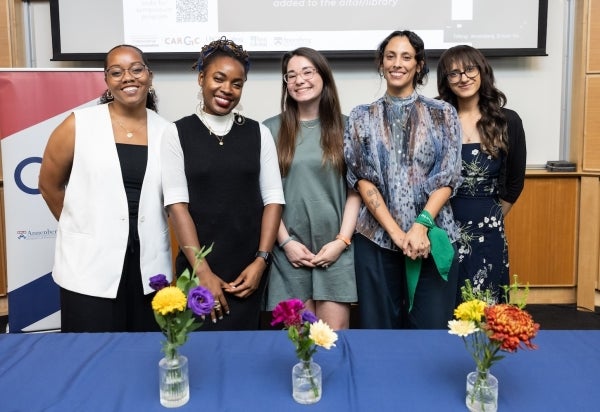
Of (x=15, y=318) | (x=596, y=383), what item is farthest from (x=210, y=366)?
(x=15, y=318)

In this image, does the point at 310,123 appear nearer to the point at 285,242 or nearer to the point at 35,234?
the point at 285,242

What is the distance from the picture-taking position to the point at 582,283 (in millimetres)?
3709

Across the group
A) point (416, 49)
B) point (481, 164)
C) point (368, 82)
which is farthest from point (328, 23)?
point (481, 164)

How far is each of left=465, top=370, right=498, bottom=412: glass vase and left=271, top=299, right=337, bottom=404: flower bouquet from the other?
29 cm

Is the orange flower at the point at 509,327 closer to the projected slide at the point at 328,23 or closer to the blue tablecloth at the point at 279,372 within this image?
the blue tablecloth at the point at 279,372

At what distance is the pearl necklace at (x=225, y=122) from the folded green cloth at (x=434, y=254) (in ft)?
2.45

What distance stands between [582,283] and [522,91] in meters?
1.47

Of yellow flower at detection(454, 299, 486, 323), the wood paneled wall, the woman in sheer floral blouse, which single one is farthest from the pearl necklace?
the wood paneled wall

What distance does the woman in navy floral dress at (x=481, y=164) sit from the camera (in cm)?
208

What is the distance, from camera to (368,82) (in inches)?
151

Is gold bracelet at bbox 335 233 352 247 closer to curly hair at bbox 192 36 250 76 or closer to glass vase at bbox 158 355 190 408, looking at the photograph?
curly hair at bbox 192 36 250 76

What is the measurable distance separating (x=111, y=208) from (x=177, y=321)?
81cm

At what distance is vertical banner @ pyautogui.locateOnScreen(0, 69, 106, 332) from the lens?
2799 mm

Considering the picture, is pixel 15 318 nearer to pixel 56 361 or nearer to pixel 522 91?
pixel 56 361
